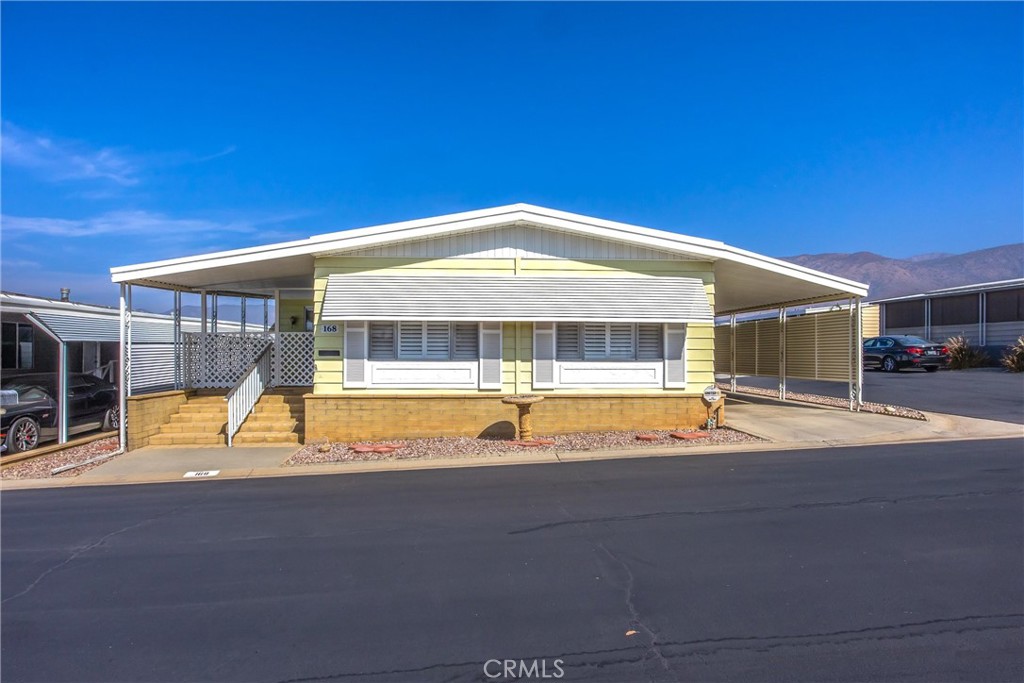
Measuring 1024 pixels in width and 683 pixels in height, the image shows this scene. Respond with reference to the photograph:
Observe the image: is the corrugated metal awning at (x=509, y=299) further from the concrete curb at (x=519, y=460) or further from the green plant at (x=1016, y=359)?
the green plant at (x=1016, y=359)

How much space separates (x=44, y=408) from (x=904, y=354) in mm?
27262

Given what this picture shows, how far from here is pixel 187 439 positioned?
1140 centimetres

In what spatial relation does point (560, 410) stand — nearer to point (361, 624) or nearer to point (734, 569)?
point (734, 569)

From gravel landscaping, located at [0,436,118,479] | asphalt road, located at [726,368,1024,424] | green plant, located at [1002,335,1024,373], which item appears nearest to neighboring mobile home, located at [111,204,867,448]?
gravel landscaping, located at [0,436,118,479]

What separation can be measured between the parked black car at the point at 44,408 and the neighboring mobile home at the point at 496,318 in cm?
246

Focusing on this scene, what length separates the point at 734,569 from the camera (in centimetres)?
473

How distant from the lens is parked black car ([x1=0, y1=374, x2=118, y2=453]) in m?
10.6

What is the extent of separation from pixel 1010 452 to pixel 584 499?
684 cm

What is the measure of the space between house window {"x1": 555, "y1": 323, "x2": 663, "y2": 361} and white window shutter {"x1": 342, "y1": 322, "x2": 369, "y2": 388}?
11.8 feet

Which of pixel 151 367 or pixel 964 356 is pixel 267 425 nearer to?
pixel 151 367

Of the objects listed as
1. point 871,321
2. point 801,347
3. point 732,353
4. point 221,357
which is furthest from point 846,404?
point 871,321

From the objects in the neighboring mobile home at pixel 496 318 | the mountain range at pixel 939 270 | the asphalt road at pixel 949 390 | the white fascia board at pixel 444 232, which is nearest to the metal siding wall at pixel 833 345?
the asphalt road at pixel 949 390

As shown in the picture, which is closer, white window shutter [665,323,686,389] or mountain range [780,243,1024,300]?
white window shutter [665,323,686,389]

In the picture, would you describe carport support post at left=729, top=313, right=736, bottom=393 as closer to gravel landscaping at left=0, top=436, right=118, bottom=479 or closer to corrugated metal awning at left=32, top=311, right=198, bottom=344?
corrugated metal awning at left=32, top=311, right=198, bottom=344
